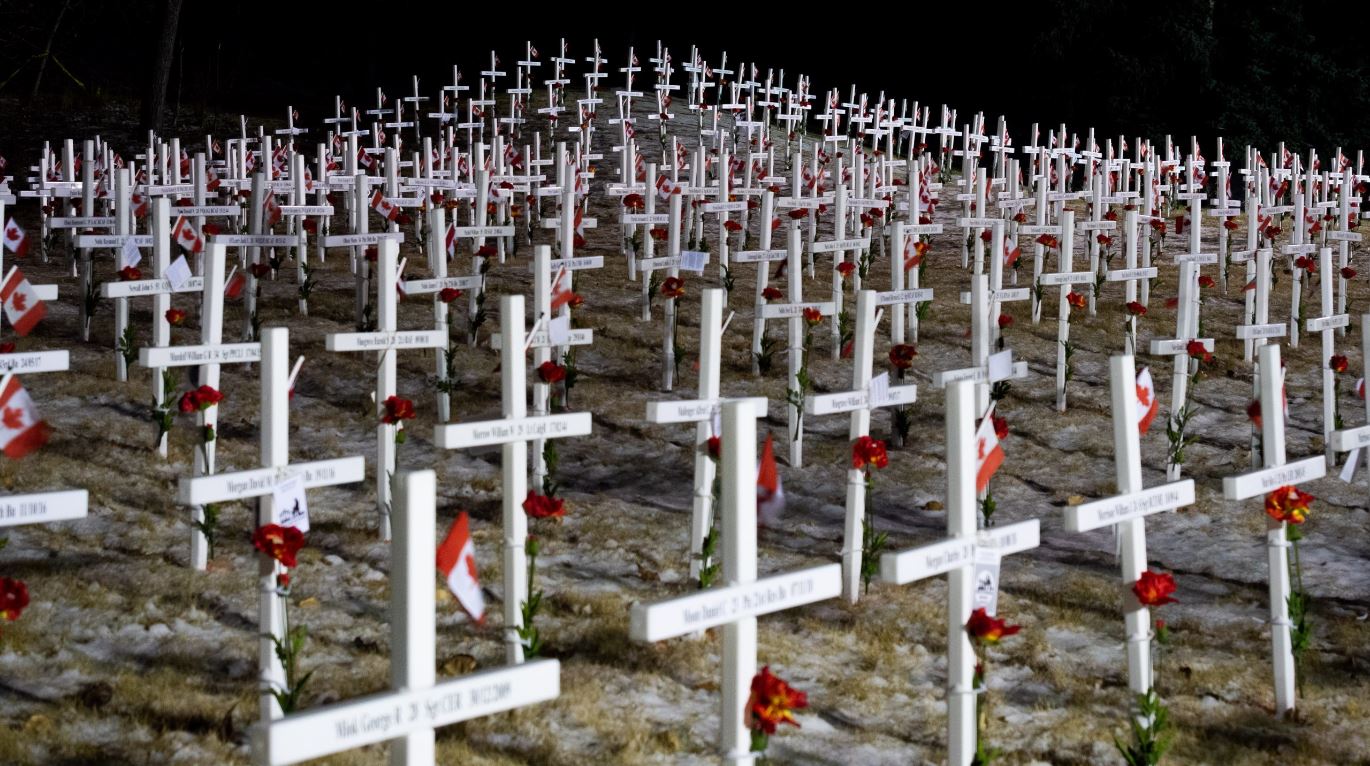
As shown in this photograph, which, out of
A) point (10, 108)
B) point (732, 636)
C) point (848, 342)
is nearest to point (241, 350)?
point (732, 636)

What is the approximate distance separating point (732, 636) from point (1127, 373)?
6.98 feet

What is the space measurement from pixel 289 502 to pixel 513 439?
1.04 meters

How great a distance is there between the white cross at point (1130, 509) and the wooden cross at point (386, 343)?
343cm

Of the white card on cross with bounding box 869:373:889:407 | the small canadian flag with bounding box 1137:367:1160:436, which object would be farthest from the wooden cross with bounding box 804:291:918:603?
the small canadian flag with bounding box 1137:367:1160:436

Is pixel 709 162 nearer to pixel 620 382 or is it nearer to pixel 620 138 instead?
pixel 620 138

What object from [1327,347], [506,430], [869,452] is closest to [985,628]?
[869,452]

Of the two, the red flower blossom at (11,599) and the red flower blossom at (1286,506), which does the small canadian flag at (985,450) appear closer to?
the red flower blossom at (1286,506)

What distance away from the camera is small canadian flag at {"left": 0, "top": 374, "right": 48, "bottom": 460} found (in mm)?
5266

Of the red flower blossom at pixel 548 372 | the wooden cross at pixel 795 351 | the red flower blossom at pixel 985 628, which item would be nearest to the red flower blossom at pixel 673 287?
the wooden cross at pixel 795 351

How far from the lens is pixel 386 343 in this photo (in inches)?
304

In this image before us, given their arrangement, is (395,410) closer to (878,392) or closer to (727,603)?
(878,392)

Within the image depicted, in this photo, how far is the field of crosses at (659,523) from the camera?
17.4 ft

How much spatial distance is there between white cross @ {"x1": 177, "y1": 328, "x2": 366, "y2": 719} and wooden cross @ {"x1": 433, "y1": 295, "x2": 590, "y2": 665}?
26.9 inches

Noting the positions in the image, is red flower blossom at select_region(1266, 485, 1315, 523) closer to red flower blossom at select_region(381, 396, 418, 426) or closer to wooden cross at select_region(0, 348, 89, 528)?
red flower blossom at select_region(381, 396, 418, 426)
